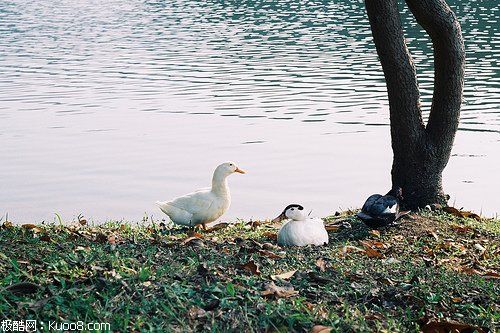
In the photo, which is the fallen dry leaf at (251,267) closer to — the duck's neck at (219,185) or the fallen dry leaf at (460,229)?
the duck's neck at (219,185)

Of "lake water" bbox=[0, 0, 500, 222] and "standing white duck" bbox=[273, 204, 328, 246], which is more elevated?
"standing white duck" bbox=[273, 204, 328, 246]

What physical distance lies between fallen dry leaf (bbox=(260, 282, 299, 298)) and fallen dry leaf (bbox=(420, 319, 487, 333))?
889mm

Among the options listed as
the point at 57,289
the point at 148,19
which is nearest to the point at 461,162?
the point at 57,289

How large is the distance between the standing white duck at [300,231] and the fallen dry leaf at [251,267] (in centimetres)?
170

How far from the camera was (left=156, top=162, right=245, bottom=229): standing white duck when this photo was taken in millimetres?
10031

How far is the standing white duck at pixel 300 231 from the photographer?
874 centimetres

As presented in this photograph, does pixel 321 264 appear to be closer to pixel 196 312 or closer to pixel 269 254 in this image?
pixel 269 254

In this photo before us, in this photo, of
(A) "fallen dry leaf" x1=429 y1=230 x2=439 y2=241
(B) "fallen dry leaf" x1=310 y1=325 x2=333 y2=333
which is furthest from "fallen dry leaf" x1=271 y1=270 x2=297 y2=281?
(A) "fallen dry leaf" x1=429 y1=230 x2=439 y2=241

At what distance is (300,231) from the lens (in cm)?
877

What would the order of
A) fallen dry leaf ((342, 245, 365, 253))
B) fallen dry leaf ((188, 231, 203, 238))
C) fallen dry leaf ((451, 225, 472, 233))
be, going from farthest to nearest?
fallen dry leaf ((451, 225, 472, 233))
fallen dry leaf ((188, 231, 203, 238))
fallen dry leaf ((342, 245, 365, 253))

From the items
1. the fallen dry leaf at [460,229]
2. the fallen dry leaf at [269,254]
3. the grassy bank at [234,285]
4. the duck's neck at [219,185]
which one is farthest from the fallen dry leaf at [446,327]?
the duck's neck at [219,185]

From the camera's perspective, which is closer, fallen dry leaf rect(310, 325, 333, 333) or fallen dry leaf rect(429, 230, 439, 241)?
fallen dry leaf rect(310, 325, 333, 333)

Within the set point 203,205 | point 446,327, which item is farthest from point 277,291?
point 203,205

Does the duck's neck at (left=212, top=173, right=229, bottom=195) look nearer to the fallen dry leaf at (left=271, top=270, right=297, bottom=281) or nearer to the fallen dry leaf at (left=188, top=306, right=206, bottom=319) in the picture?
the fallen dry leaf at (left=271, top=270, right=297, bottom=281)
